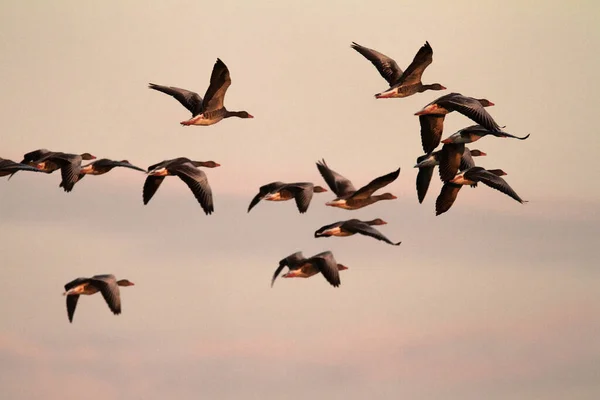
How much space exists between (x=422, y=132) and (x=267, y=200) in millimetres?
5604

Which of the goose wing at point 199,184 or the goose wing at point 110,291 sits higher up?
the goose wing at point 199,184

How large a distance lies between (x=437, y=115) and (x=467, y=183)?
272 cm

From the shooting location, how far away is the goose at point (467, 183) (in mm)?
47156

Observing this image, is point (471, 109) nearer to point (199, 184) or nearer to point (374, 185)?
point (374, 185)

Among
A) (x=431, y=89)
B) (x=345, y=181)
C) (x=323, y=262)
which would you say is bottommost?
(x=323, y=262)

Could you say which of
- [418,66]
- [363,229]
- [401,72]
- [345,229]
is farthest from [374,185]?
[401,72]

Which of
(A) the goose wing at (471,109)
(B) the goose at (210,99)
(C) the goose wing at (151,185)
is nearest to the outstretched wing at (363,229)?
(A) the goose wing at (471,109)

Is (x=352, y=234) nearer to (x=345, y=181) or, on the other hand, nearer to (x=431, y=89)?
(x=345, y=181)

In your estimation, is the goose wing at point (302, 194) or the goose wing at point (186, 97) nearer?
the goose wing at point (302, 194)

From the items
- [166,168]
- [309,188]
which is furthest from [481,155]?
[166,168]

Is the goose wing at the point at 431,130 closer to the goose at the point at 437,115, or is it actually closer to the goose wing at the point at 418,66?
the goose at the point at 437,115

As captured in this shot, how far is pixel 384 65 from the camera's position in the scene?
51969 mm

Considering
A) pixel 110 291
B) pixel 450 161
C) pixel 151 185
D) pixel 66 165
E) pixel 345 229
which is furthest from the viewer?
pixel 151 185

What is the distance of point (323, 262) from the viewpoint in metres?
45.0
